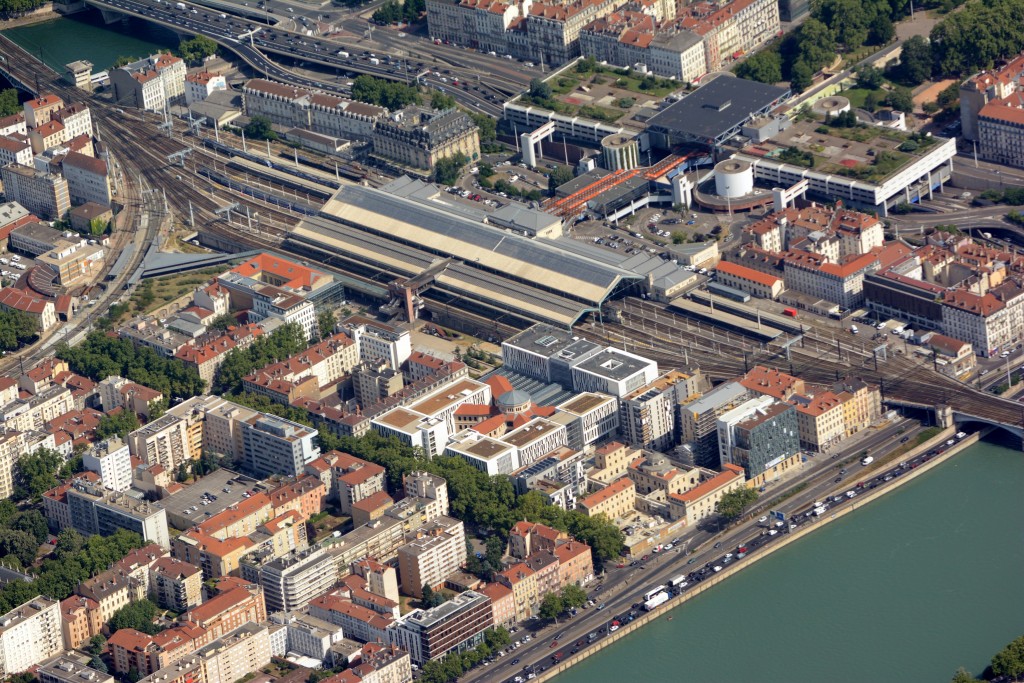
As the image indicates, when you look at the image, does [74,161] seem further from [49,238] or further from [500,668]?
[500,668]

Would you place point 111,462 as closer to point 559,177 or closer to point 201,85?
point 559,177

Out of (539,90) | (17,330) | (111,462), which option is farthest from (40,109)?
(111,462)

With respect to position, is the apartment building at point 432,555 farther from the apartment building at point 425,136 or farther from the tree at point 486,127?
the tree at point 486,127

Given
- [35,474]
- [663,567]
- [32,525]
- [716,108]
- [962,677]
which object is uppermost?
[716,108]

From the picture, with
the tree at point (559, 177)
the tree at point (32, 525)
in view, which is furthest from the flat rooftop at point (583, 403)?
the tree at point (559, 177)

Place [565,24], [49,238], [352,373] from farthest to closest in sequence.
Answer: [565,24] → [49,238] → [352,373]

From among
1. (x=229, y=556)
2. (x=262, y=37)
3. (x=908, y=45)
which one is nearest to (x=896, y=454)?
(x=229, y=556)

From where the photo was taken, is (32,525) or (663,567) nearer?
(663,567)

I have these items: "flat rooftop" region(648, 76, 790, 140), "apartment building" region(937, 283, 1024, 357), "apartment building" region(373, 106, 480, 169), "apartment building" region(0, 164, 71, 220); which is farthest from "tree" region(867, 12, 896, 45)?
"apartment building" region(0, 164, 71, 220)
